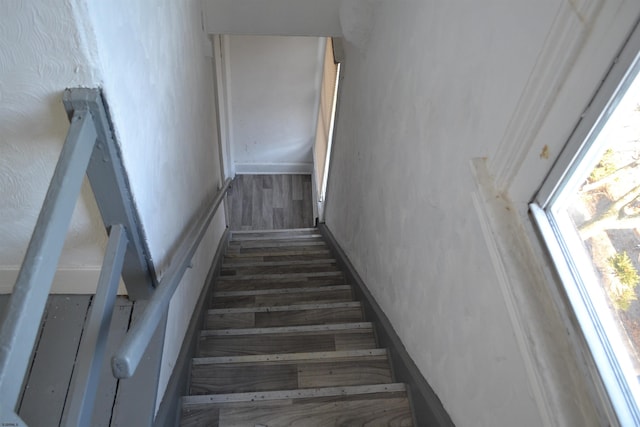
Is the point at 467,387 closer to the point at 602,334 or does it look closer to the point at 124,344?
the point at 602,334

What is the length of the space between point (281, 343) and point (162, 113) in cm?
109

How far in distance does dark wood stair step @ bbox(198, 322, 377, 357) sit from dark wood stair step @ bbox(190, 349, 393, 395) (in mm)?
130

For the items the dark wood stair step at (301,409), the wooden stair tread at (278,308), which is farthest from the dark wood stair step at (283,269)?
the dark wood stair step at (301,409)

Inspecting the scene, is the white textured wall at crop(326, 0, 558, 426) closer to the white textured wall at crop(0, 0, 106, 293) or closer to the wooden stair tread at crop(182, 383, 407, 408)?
the wooden stair tread at crop(182, 383, 407, 408)

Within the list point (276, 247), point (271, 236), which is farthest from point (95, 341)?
point (271, 236)

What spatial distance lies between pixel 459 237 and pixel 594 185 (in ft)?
1.44

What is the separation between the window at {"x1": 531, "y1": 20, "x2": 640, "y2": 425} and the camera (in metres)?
0.70

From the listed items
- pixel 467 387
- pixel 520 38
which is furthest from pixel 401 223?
pixel 520 38

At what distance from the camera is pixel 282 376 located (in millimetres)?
1736

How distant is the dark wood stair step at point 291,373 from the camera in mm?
1704

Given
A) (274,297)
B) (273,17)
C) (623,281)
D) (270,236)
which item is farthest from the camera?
(270,236)

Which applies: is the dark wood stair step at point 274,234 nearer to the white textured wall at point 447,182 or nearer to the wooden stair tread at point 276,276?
the wooden stair tread at point 276,276

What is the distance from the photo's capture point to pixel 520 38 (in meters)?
0.92

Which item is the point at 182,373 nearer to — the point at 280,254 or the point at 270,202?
the point at 280,254
